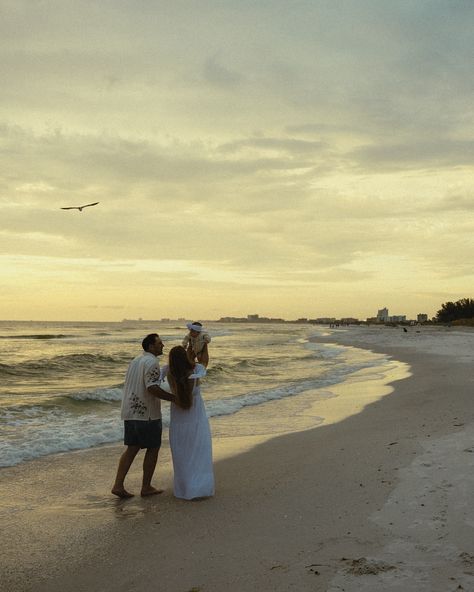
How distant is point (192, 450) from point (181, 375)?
838 millimetres

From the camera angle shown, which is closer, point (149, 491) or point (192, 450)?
point (192, 450)

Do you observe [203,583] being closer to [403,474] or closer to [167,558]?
[167,558]

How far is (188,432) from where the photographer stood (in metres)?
6.39

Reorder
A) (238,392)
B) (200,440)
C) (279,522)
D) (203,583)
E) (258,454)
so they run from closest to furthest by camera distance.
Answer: (203,583) → (279,522) → (200,440) → (258,454) → (238,392)

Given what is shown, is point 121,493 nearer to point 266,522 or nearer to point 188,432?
point 188,432

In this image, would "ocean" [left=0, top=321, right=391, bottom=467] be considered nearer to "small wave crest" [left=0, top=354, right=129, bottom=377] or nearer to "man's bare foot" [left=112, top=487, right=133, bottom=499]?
"small wave crest" [left=0, top=354, right=129, bottom=377]

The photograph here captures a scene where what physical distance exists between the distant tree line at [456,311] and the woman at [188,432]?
12462 centimetres

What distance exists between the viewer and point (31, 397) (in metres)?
15.9

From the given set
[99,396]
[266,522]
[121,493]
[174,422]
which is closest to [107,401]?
[99,396]

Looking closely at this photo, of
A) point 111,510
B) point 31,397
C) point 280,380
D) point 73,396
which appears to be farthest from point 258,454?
point 280,380

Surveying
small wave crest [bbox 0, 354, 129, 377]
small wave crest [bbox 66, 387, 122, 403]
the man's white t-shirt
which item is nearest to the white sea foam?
small wave crest [bbox 66, 387, 122, 403]

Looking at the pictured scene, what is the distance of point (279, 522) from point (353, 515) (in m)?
0.68

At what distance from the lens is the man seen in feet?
21.2

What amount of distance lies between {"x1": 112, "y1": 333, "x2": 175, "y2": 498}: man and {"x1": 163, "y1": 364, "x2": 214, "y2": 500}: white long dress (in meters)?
0.26
